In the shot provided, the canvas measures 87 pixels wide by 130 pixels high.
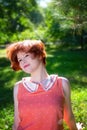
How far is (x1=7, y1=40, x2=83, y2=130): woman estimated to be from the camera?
271 centimetres

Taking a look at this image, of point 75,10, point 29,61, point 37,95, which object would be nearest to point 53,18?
point 75,10

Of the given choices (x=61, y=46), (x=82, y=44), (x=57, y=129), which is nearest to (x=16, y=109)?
(x=57, y=129)

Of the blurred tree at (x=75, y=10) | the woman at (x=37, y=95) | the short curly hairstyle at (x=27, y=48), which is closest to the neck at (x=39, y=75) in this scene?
the woman at (x=37, y=95)

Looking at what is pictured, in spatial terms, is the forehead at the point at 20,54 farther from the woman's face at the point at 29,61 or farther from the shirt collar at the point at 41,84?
the shirt collar at the point at 41,84

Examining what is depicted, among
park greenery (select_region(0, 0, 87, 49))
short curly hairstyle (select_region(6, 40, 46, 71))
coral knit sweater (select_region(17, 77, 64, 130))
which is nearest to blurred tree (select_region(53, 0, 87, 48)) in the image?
park greenery (select_region(0, 0, 87, 49))

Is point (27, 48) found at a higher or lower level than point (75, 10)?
higher

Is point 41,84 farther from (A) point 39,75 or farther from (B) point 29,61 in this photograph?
(B) point 29,61

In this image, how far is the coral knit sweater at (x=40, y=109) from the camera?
270 cm

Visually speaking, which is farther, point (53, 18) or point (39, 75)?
point (53, 18)

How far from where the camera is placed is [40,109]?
106 inches

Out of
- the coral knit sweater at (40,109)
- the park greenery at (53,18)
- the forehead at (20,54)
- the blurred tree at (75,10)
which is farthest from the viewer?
the park greenery at (53,18)

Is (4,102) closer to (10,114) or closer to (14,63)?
(10,114)

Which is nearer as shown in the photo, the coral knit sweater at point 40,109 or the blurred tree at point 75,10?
the coral knit sweater at point 40,109

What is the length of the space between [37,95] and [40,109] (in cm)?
11
